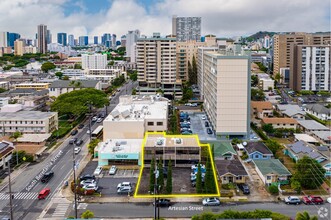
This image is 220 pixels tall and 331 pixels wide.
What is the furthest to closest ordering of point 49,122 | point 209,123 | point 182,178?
point 209,123 → point 49,122 → point 182,178

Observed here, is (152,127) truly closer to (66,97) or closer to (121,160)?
(121,160)

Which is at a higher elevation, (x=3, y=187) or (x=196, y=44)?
(x=196, y=44)

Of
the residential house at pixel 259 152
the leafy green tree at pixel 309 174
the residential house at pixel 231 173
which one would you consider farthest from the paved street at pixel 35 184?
the leafy green tree at pixel 309 174

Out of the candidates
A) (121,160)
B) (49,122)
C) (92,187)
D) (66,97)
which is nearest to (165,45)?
(66,97)

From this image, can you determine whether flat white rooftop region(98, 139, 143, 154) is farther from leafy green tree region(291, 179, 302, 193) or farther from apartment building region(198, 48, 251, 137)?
leafy green tree region(291, 179, 302, 193)

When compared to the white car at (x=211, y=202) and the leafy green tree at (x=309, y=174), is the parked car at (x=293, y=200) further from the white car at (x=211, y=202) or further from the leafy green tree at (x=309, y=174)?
the white car at (x=211, y=202)

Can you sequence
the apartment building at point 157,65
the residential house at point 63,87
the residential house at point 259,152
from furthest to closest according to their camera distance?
the apartment building at point 157,65
the residential house at point 63,87
the residential house at point 259,152
